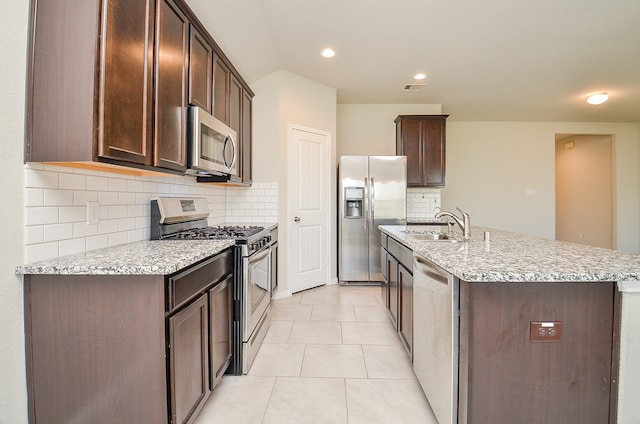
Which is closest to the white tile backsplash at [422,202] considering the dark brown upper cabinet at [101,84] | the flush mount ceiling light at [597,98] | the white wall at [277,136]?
the white wall at [277,136]

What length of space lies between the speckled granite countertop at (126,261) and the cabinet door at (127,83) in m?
0.43

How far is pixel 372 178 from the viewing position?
4.10m

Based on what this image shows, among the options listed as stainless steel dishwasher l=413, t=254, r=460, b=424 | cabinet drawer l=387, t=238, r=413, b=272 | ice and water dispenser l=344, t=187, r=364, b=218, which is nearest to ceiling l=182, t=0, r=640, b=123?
ice and water dispenser l=344, t=187, r=364, b=218

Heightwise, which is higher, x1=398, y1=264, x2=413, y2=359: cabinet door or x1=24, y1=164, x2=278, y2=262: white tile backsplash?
x1=24, y1=164, x2=278, y2=262: white tile backsplash

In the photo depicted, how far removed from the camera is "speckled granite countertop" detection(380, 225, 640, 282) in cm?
111

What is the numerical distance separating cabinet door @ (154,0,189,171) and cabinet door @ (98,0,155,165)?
0.06 m

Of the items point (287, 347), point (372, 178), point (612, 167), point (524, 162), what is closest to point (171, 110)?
point (287, 347)

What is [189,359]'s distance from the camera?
139 centimetres

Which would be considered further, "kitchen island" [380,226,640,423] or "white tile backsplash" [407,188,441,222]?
"white tile backsplash" [407,188,441,222]

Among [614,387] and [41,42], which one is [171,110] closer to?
[41,42]

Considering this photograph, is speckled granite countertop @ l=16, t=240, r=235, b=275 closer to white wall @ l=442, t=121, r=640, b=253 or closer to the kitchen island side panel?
the kitchen island side panel

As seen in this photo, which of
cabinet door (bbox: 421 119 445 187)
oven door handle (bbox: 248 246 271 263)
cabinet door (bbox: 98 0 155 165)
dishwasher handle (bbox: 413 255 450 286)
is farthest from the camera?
cabinet door (bbox: 421 119 445 187)

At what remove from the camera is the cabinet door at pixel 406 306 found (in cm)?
197

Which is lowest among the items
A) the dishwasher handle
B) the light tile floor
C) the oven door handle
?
the light tile floor
